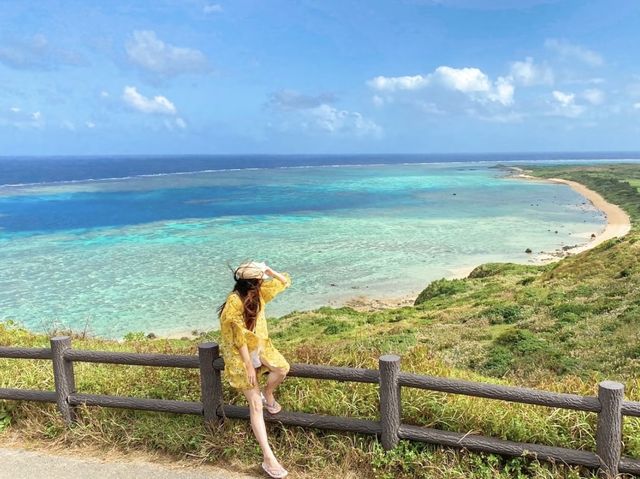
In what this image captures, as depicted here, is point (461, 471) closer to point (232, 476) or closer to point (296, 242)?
point (232, 476)

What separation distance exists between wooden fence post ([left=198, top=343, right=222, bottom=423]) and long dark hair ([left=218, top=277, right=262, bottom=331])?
85cm

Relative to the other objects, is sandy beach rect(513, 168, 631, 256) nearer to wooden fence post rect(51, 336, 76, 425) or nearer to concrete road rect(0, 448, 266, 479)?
concrete road rect(0, 448, 266, 479)

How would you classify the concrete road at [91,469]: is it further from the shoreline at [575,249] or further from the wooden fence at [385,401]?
the shoreline at [575,249]

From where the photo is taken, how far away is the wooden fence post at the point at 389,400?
5211mm

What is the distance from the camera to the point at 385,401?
17.3 ft

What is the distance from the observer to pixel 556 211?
217ft

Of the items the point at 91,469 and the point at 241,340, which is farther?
the point at 91,469

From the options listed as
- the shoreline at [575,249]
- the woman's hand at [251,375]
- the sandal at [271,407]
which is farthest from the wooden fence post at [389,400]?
the shoreline at [575,249]

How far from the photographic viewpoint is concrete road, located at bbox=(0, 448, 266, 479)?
5414mm

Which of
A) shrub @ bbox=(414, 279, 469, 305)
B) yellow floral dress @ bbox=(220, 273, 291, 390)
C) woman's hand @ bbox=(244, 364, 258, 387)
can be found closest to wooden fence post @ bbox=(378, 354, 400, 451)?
yellow floral dress @ bbox=(220, 273, 291, 390)

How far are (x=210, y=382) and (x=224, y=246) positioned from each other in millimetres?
40099

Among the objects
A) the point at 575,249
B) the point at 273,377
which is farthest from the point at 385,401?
the point at 575,249

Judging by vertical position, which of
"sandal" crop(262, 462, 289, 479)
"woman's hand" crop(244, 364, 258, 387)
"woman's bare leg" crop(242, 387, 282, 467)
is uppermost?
"woman's hand" crop(244, 364, 258, 387)

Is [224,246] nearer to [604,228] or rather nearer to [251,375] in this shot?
[604,228]
